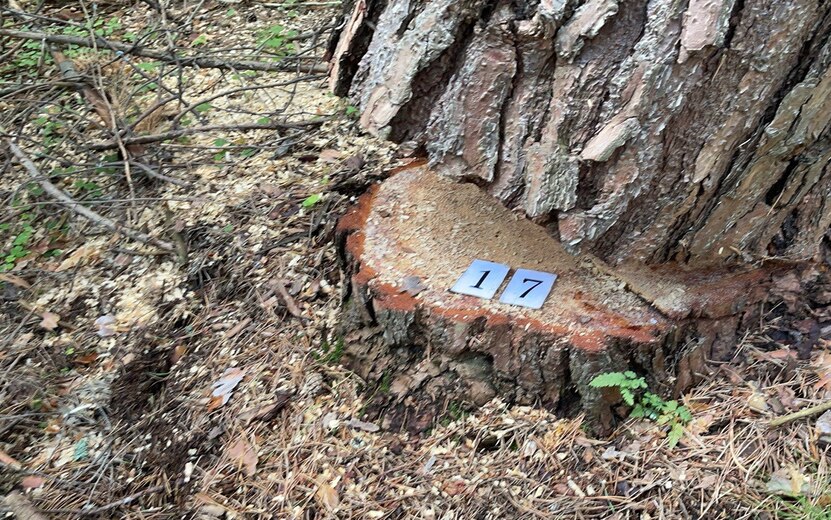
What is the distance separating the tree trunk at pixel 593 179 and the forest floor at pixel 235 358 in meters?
0.14

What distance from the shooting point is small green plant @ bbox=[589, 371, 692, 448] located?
6.08ft

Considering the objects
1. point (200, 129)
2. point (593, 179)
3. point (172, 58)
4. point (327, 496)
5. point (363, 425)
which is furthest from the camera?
point (172, 58)

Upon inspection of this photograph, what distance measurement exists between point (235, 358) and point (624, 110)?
1.53m

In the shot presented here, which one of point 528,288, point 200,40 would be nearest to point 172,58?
point 200,40

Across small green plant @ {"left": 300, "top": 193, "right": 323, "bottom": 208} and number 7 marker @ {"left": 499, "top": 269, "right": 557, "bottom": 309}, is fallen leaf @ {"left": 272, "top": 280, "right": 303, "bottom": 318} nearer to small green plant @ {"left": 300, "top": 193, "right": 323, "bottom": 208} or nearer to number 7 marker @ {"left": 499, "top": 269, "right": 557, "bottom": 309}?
small green plant @ {"left": 300, "top": 193, "right": 323, "bottom": 208}

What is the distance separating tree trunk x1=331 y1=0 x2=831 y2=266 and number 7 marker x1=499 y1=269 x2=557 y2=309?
0.19 meters

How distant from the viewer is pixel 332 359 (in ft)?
7.57

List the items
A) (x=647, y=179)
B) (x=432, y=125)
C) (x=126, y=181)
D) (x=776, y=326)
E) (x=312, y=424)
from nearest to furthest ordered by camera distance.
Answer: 1. (x=647, y=179)
2. (x=432, y=125)
3. (x=776, y=326)
4. (x=312, y=424)
5. (x=126, y=181)

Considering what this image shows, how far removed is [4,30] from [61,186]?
98 cm

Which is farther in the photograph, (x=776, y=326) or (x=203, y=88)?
(x=203, y=88)

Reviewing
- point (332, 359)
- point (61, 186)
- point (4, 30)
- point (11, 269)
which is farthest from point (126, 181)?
point (332, 359)

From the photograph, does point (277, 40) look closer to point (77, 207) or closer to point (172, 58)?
point (172, 58)

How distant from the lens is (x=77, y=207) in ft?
10.3

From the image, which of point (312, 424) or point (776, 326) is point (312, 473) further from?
point (776, 326)
